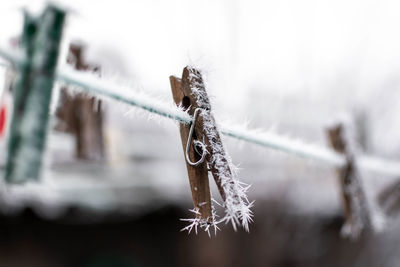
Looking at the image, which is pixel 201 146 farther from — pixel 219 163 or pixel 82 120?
pixel 82 120

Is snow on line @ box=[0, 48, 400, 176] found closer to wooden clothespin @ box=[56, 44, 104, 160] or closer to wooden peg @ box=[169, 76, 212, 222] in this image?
wooden peg @ box=[169, 76, 212, 222]

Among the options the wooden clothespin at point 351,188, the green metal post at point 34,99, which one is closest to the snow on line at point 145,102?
the green metal post at point 34,99

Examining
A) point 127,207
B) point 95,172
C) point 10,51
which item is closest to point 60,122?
point 10,51

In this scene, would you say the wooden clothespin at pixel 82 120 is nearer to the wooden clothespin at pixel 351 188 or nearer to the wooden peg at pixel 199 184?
the wooden peg at pixel 199 184

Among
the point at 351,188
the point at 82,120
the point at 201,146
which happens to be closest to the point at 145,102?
the point at 201,146

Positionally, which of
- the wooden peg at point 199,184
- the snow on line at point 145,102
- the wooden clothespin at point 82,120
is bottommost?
the wooden peg at point 199,184

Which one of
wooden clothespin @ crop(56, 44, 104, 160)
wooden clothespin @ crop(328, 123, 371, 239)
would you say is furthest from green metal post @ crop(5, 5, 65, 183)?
wooden clothespin @ crop(328, 123, 371, 239)

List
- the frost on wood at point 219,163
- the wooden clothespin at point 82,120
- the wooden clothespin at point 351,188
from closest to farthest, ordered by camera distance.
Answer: the frost on wood at point 219,163 < the wooden clothespin at point 82,120 < the wooden clothespin at point 351,188

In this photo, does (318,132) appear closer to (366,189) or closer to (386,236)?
(386,236)
